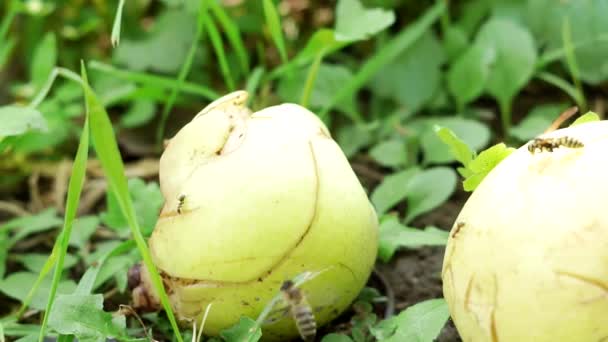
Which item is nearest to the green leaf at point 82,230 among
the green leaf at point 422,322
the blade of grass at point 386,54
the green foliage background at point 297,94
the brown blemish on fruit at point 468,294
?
the green foliage background at point 297,94

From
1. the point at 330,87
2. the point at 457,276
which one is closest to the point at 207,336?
the point at 457,276

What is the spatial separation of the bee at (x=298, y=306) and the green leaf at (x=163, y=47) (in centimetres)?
83

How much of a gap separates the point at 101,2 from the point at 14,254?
2.20 feet

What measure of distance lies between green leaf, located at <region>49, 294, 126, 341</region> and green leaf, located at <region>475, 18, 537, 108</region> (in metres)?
0.75

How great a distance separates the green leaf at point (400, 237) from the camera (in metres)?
1.02

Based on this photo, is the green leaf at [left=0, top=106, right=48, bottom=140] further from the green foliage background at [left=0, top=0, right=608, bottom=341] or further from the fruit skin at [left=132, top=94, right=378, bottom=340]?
the fruit skin at [left=132, top=94, right=378, bottom=340]

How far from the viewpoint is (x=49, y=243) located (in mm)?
1281

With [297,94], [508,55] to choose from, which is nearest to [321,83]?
[297,94]

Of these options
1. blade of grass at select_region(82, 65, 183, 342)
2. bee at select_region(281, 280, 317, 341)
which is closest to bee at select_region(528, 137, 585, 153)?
bee at select_region(281, 280, 317, 341)

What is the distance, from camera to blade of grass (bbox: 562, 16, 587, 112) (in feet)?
4.55

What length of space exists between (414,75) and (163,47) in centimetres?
44

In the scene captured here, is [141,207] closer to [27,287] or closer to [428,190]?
[27,287]

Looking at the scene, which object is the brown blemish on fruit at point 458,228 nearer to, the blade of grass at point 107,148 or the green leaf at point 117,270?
the blade of grass at point 107,148

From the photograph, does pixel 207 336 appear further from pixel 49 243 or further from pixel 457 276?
pixel 49 243
